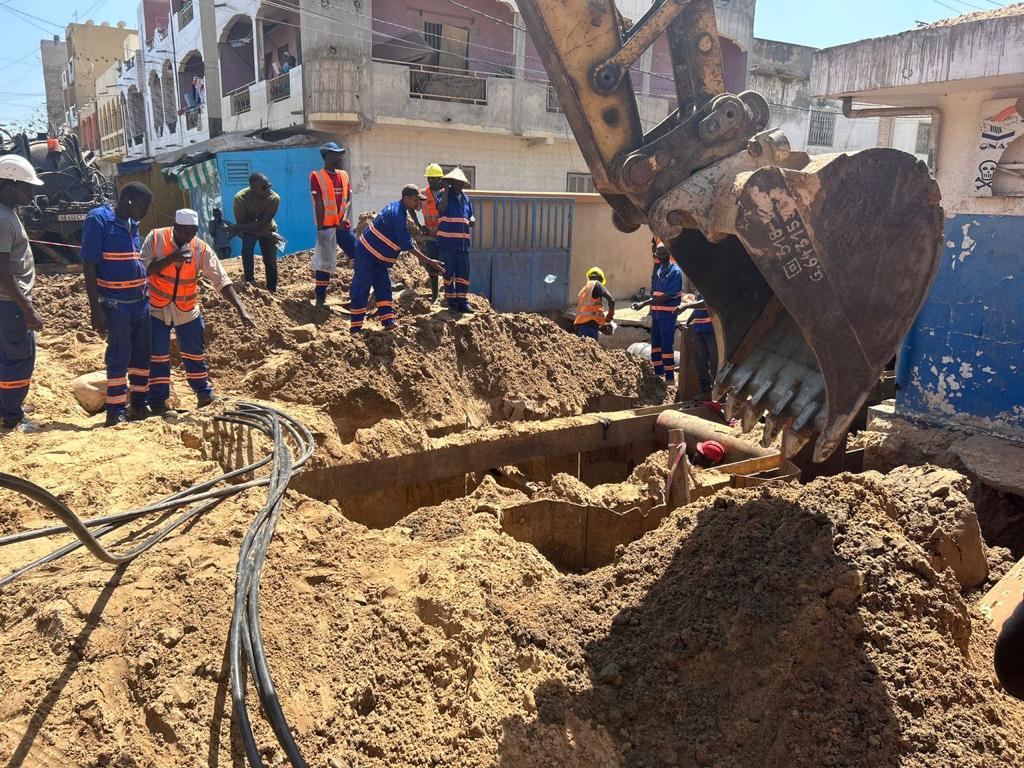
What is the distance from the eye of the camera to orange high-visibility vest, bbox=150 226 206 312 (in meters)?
5.86

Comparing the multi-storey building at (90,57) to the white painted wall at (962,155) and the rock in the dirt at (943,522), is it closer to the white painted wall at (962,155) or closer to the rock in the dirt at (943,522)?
the white painted wall at (962,155)

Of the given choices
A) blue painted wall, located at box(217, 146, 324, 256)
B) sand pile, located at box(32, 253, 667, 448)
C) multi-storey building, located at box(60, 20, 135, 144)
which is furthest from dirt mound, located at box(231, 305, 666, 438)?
multi-storey building, located at box(60, 20, 135, 144)

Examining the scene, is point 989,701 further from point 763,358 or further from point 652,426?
point 652,426

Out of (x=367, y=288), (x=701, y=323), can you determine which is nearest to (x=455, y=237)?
(x=367, y=288)

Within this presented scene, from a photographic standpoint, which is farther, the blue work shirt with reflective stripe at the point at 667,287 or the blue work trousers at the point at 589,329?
the blue work trousers at the point at 589,329

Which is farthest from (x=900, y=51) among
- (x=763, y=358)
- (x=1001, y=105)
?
(x=763, y=358)

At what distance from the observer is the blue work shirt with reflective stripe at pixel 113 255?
5410 millimetres

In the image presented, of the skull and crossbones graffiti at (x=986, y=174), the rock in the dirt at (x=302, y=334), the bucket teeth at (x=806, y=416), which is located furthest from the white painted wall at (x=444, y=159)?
the bucket teeth at (x=806, y=416)

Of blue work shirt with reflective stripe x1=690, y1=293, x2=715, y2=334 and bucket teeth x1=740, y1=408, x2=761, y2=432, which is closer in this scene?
bucket teeth x1=740, y1=408, x2=761, y2=432

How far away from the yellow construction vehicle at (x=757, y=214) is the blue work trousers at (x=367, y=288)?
14.6 feet

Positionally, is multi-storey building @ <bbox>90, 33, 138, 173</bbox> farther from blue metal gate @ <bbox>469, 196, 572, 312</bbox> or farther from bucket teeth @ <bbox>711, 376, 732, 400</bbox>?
bucket teeth @ <bbox>711, 376, 732, 400</bbox>

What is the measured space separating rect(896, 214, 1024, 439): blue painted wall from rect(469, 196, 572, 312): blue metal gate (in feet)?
22.8

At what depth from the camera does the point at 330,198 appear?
8.94 meters

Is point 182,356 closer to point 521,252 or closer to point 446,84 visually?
point 521,252
